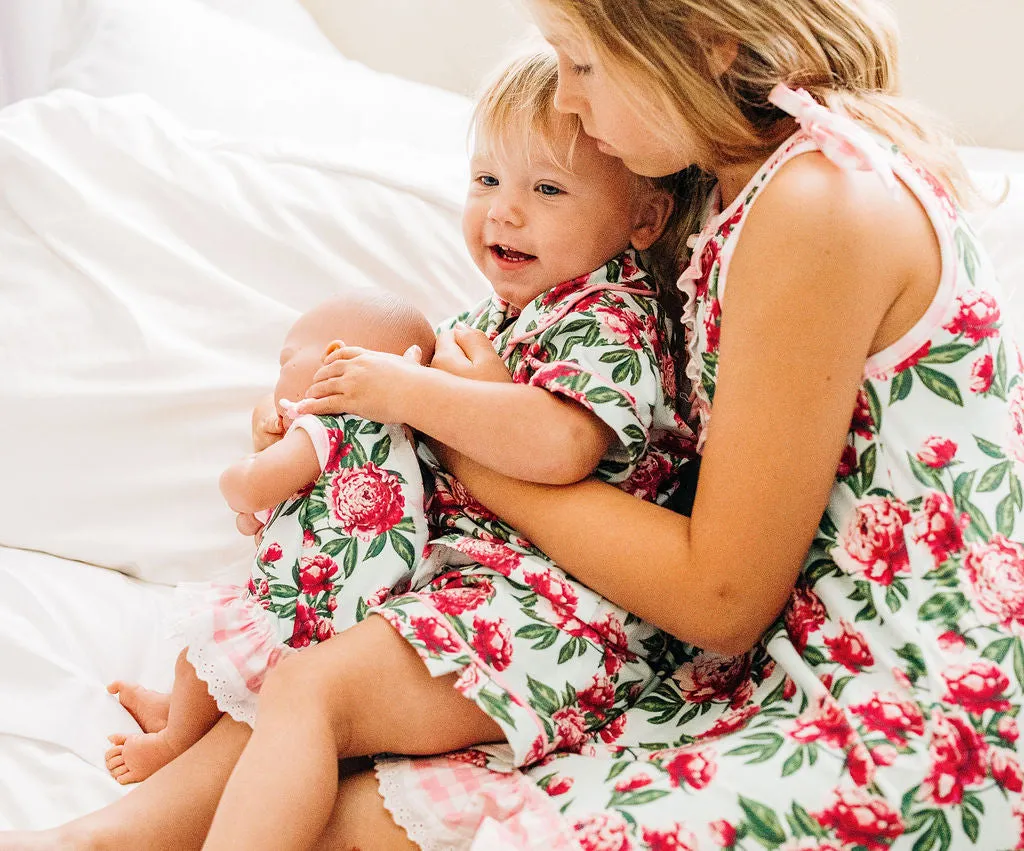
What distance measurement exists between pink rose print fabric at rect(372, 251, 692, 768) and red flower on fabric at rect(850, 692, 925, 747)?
0.76 feet

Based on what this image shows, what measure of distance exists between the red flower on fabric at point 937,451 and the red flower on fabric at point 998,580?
0.07 m

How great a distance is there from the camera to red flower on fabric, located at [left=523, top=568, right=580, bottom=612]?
3.28ft

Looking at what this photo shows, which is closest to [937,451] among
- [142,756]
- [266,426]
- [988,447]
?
[988,447]

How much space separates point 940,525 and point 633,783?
12.9 inches

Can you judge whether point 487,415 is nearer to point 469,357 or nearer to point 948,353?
point 469,357

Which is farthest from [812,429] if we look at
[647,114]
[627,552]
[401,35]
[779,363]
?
[401,35]

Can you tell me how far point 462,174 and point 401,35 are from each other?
64 cm

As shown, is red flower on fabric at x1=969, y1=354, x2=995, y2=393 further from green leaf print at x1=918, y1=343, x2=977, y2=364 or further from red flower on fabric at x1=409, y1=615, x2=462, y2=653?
red flower on fabric at x1=409, y1=615, x2=462, y2=653

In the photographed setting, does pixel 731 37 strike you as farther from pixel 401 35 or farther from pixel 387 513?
pixel 401 35

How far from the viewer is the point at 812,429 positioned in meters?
0.87

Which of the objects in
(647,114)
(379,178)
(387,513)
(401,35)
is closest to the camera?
(647,114)

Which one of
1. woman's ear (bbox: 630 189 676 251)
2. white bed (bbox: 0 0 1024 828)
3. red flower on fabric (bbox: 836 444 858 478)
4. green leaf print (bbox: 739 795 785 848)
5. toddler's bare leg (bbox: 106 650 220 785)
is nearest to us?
green leaf print (bbox: 739 795 785 848)

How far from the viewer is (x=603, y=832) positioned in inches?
33.1

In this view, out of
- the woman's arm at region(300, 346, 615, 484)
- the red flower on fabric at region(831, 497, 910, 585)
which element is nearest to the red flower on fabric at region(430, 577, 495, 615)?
the woman's arm at region(300, 346, 615, 484)
